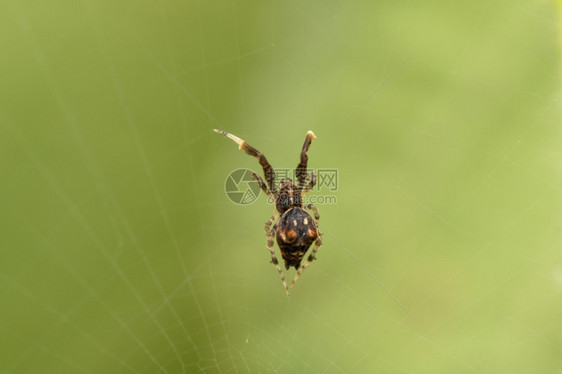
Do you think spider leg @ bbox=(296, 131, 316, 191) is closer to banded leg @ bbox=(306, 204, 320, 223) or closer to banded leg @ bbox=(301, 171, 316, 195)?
banded leg @ bbox=(301, 171, 316, 195)

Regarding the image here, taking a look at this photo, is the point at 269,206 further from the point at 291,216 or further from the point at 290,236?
the point at 290,236

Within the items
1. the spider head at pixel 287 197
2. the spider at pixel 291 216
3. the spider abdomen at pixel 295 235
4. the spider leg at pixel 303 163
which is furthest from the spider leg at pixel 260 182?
the spider abdomen at pixel 295 235

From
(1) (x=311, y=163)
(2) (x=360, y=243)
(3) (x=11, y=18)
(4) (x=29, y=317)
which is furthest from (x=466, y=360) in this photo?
(3) (x=11, y=18)

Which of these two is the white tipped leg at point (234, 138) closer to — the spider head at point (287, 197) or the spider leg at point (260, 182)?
the spider leg at point (260, 182)

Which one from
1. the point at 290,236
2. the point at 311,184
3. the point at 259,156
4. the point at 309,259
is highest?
the point at 311,184

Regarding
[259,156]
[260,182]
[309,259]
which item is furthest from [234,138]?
[309,259]

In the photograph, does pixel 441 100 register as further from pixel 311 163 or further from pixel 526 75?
pixel 311 163
